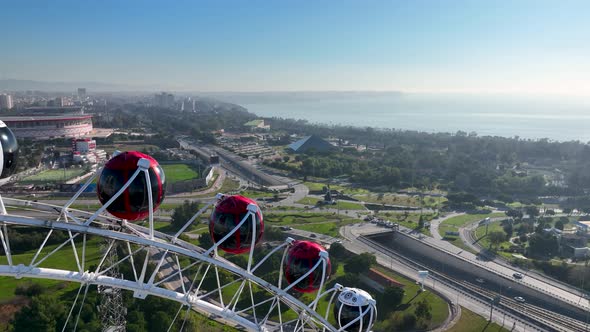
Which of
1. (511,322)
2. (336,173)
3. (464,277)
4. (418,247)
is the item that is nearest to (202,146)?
(336,173)

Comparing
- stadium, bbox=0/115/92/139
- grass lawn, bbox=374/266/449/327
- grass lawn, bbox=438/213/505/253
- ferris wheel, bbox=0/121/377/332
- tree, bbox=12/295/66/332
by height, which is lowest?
grass lawn, bbox=438/213/505/253

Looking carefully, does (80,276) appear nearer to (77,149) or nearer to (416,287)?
(416,287)

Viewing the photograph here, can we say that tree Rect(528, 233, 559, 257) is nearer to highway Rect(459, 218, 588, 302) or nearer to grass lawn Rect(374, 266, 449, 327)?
→ highway Rect(459, 218, 588, 302)

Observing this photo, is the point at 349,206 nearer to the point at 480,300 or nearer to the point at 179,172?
the point at 480,300

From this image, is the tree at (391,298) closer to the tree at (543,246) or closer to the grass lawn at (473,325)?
the grass lawn at (473,325)

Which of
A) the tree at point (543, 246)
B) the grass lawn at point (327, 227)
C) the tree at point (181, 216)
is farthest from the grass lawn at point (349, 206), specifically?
the tree at point (181, 216)

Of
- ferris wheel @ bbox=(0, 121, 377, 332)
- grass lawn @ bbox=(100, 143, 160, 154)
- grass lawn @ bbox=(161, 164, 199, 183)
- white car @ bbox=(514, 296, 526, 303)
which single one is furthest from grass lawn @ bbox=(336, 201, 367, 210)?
grass lawn @ bbox=(100, 143, 160, 154)

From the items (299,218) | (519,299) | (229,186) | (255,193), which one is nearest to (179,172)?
(229,186)
